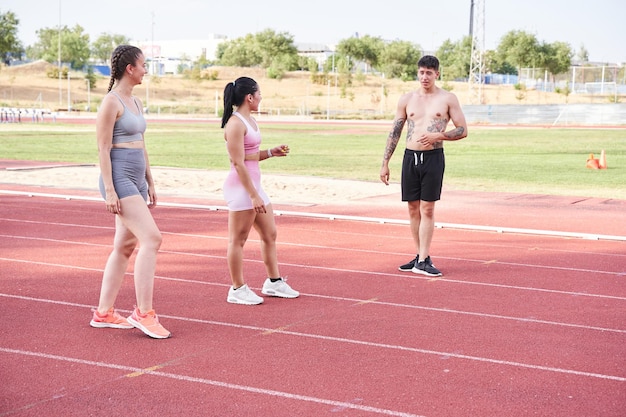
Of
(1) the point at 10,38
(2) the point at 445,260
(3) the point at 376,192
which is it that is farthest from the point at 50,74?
(2) the point at 445,260

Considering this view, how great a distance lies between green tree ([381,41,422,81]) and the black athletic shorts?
4755 inches

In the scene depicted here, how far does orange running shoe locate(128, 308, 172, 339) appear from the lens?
6586 mm

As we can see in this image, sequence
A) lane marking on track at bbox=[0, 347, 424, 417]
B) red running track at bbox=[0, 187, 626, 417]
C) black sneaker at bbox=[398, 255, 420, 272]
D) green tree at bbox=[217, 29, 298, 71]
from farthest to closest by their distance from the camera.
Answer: green tree at bbox=[217, 29, 298, 71] → black sneaker at bbox=[398, 255, 420, 272] → red running track at bbox=[0, 187, 626, 417] → lane marking on track at bbox=[0, 347, 424, 417]

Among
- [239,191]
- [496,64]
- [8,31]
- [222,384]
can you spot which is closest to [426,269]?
[239,191]

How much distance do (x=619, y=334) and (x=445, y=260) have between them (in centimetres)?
359

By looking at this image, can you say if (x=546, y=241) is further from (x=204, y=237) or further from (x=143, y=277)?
(x=143, y=277)

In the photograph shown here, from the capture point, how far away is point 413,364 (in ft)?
19.6

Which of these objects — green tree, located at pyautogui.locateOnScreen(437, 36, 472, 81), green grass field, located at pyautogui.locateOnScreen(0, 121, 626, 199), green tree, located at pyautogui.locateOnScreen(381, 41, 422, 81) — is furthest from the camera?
green tree, located at pyautogui.locateOnScreen(381, 41, 422, 81)

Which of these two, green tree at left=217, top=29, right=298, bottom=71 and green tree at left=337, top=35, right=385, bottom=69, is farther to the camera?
green tree at left=337, top=35, right=385, bottom=69

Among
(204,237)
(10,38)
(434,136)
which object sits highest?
(10,38)

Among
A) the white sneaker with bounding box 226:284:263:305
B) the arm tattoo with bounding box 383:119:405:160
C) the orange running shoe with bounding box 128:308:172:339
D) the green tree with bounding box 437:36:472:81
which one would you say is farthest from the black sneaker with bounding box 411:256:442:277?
the green tree with bounding box 437:36:472:81

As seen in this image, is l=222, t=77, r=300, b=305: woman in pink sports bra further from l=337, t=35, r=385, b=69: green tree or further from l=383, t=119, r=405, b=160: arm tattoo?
l=337, t=35, r=385, b=69: green tree

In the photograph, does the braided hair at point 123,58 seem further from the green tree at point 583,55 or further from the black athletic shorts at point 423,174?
the green tree at point 583,55

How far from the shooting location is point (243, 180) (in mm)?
7656
